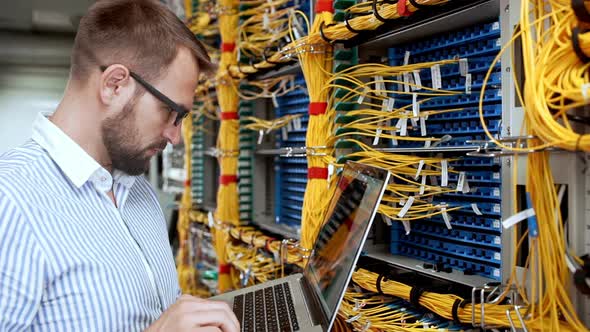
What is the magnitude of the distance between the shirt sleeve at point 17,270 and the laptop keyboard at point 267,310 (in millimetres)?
449

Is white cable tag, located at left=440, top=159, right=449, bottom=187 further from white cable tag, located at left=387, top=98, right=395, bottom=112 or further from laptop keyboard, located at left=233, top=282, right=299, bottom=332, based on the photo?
laptop keyboard, located at left=233, top=282, right=299, bottom=332

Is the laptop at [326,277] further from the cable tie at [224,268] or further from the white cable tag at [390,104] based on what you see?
the cable tie at [224,268]

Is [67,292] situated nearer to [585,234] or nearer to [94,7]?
[94,7]

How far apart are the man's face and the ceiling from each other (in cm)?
321

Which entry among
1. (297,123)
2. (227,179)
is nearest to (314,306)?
(297,123)

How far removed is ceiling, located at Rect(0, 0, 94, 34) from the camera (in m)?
3.77

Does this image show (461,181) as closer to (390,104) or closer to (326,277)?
(390,104)

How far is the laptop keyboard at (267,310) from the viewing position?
1036 mm

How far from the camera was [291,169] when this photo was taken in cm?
204

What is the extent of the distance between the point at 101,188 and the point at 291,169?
44.1 inches

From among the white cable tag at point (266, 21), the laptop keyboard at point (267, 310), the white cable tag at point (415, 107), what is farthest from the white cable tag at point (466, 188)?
the white cable tag at point (266, 21)

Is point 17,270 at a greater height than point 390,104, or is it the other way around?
point 390,104

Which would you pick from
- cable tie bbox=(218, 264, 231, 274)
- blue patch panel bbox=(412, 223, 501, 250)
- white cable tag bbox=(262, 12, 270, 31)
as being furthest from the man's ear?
cable tie bbox=(218, 264, 231, 274)

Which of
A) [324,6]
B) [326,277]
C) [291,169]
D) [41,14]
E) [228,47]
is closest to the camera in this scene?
[326,277]
